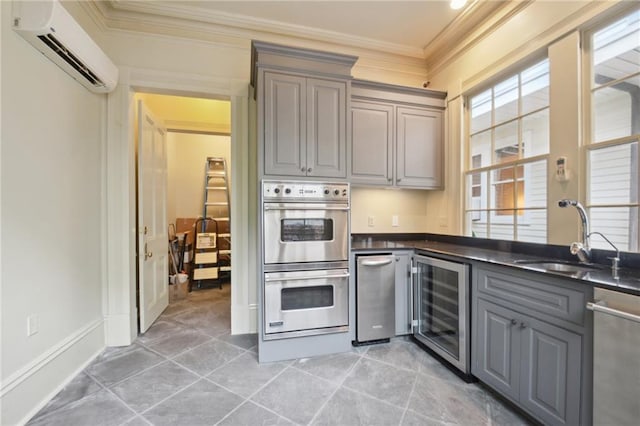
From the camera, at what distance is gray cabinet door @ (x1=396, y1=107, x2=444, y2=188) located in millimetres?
2955

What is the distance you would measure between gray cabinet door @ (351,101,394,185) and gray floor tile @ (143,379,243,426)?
6.86ft

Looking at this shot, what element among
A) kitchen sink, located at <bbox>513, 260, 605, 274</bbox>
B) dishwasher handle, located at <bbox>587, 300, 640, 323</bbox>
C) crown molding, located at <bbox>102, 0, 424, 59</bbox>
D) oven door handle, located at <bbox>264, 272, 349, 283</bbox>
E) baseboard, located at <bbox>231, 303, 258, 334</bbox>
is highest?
Answer: crown molding, located at <bbox>102, 0, 424, 59</bbox>

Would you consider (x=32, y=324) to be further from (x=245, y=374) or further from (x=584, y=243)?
(x=584, y=243)

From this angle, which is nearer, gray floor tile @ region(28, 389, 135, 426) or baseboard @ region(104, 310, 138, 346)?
gray floor tile @ region(28, 389, 135, 426)

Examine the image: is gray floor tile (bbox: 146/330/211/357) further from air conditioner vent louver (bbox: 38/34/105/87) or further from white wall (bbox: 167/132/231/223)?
white wall (bbox: 167/132/231/223)

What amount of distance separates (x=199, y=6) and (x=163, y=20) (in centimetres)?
39

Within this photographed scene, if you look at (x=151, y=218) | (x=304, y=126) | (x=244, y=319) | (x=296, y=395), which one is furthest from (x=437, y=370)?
(x=151, y=218)

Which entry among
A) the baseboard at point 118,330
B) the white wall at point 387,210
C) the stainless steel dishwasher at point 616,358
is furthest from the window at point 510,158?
the baseboard at point 118,330

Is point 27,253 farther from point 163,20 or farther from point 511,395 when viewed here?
point 511,395

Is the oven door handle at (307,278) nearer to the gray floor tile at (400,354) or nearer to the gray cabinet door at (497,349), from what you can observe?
the gray floor tile at (400,354)

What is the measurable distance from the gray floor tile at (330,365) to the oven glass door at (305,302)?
0.22 m

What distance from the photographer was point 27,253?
167 centimetres

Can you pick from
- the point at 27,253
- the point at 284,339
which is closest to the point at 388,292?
the point at 284,339

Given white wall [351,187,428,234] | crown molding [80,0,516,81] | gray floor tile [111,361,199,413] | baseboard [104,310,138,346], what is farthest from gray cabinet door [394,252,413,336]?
baseboard [104,310,138,346]
